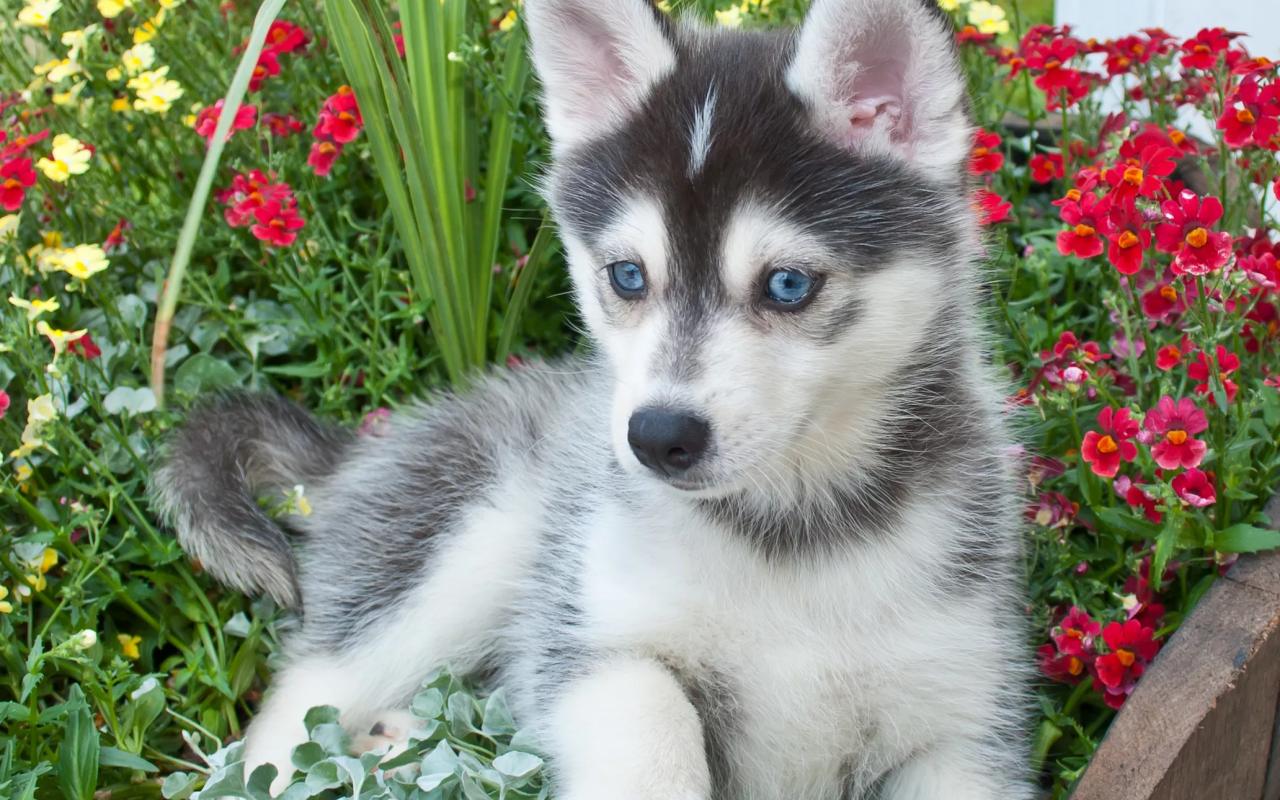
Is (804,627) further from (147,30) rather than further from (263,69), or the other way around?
(147,30)

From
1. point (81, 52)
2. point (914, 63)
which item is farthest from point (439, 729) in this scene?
point (81, 52)

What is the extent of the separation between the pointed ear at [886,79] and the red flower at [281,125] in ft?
7.32

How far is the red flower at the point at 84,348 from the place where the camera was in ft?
10.9

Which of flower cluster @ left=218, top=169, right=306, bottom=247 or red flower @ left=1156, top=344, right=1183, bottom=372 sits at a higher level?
flower cluster @ left=218, top=169, right=306, bottom=247

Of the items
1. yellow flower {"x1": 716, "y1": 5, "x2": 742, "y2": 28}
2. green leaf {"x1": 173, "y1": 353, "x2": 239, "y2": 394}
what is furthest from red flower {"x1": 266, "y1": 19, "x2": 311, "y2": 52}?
yellow flower {"x1": 716, "y1": 5, "x2": 742, "y2": 28}

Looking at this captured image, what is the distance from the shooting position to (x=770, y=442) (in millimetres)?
2172

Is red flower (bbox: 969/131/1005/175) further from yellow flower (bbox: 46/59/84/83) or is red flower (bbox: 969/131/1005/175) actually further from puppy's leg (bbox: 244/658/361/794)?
yellow flower (bbox: 46/59/84/83)

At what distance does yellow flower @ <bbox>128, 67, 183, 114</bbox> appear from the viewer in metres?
3.67

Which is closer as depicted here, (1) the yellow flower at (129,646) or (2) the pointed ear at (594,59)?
(2) the pointed ear at (594,59)

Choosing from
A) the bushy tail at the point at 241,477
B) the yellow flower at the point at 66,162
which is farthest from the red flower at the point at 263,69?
the bushy tail at the point at 241,477

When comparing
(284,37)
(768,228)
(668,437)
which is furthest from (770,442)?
(284,37)

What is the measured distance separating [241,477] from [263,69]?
1.36 m

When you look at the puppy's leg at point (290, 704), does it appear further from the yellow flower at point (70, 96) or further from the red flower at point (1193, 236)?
the red flower at point (1193, 236)

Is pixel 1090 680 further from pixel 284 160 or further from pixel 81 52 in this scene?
pixel 81 52
